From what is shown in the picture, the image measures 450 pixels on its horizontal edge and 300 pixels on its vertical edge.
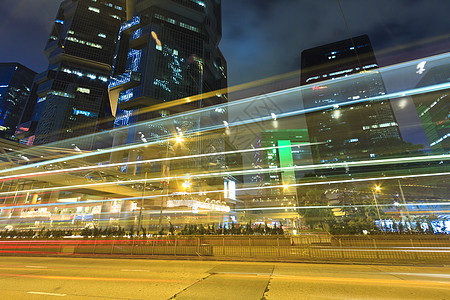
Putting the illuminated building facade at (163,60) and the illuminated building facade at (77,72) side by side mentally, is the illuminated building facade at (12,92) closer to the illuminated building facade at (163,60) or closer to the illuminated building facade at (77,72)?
the illuminated building facade at (77,72)

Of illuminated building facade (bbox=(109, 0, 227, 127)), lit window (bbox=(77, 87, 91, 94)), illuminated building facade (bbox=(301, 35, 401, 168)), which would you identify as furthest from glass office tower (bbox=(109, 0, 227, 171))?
illuminated building facade (bbox=(301, 35, 401, 168))

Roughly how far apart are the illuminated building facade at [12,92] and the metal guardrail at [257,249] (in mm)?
205107

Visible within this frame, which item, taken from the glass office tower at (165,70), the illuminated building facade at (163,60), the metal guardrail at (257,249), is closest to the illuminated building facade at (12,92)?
the illuminated building facade at (163,60)

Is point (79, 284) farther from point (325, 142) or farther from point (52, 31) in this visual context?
point (52, 31)

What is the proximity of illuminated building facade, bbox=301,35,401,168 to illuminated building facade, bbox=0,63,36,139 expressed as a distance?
225369 mm

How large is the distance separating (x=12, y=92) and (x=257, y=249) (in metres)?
245

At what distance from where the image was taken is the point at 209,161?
4535 inches

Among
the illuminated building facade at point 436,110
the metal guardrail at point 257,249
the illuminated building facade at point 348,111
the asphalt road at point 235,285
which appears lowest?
the asphalt road at point 235,285

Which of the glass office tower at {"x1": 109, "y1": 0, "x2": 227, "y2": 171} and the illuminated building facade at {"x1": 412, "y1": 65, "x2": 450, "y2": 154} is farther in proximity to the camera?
the glass office tower at {"x1": 109, "y1": 0, "x2": 227, "y2": 171}

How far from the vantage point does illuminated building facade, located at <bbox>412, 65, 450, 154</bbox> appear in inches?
2734

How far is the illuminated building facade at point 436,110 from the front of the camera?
6944 centimetres

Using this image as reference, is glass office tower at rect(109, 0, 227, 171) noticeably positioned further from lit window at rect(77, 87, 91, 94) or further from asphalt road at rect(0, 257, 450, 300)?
asphalt road at rect(0, 257, 450, 300)

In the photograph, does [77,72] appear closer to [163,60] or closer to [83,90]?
[83,90]

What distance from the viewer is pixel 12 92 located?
17250 cm
